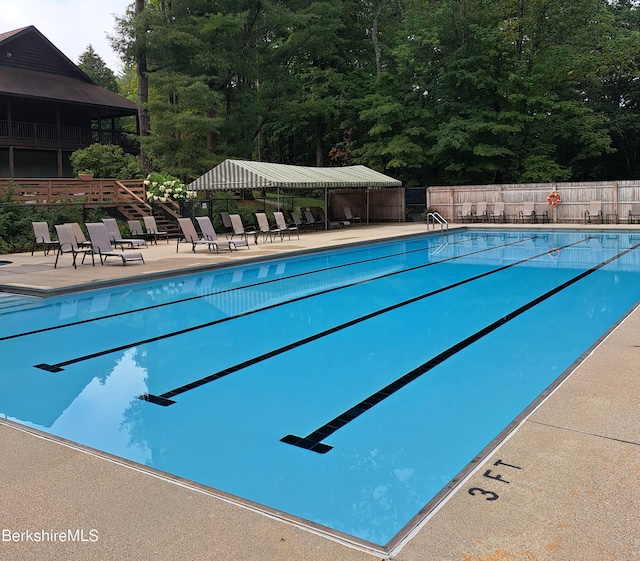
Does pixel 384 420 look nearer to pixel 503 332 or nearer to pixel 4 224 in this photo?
pixel 503 332

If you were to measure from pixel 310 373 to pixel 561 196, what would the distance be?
78.4 ft

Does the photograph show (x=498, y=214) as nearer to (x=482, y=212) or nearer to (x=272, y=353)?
(x=482, y=212)

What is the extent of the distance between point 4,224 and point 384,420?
1679cm

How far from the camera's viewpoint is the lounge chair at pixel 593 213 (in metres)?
26.6

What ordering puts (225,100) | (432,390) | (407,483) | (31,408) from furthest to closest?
1. (225,100)
2. (432,390)
3. (31,408)
4. (407,483)

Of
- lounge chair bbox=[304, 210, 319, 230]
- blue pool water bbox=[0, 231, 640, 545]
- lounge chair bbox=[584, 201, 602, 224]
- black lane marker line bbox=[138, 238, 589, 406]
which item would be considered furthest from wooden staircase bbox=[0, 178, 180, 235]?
lounge chair bbox=[584, 201, 602, 224]

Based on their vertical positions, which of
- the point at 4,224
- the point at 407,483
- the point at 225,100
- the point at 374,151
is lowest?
the point at 407,483

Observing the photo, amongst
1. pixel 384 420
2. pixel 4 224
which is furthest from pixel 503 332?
pixel 4 224

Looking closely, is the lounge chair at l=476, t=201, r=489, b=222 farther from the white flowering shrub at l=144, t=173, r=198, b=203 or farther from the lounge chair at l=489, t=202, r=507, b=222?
the white flowering shrub at l=144, t=173, r=198, b=203

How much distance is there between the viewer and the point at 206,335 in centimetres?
835

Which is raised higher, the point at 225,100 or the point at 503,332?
the point at 225,100

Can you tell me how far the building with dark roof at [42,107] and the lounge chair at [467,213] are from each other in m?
16.5

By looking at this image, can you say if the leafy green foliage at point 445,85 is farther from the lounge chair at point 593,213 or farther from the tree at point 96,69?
the tree at point 96,69

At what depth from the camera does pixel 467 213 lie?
2962 cm
